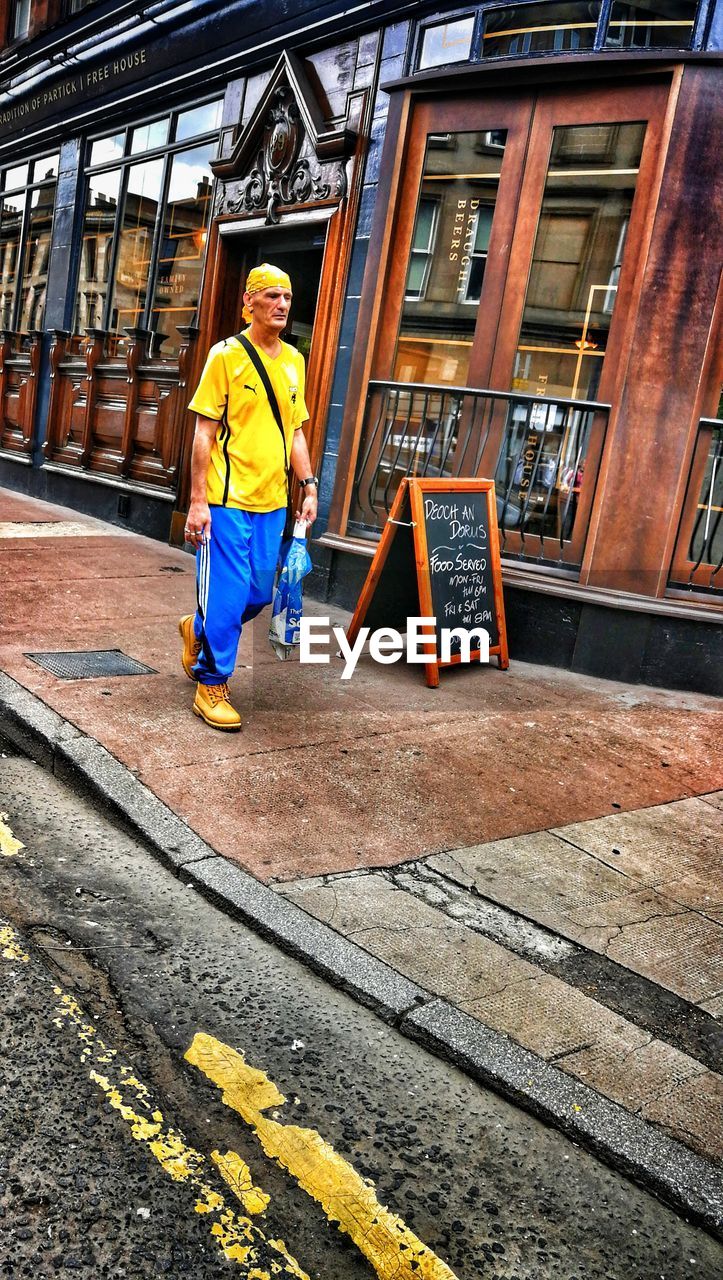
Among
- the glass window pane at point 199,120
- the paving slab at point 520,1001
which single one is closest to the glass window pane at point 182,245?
the glass window pane at point 199,120

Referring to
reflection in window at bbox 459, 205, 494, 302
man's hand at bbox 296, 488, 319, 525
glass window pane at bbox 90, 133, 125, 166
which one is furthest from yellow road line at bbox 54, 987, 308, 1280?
glass window pane at bbox 90, 133, 125, 166

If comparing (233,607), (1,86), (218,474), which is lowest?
(233,607)

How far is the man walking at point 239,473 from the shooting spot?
4770 mm

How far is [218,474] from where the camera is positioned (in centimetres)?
483

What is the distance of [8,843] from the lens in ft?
12.2

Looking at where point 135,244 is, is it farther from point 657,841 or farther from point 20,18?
point 657,841

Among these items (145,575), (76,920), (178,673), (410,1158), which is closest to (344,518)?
(145,575)

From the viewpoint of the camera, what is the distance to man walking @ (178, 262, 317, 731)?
477cm

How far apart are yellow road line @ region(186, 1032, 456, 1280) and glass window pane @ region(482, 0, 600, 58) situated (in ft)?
21.4

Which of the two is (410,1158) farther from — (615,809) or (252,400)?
(252,400)

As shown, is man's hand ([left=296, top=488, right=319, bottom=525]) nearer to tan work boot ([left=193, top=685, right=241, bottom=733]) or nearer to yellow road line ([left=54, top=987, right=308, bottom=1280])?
tan work boot ([left=193, top=685, right=241, bottom=733])

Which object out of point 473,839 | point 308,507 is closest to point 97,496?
point 308,507

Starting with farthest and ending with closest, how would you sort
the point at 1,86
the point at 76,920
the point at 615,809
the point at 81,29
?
the point at 1,86 < the point at 81,29 < the point at 615,809 < the point at 76,920

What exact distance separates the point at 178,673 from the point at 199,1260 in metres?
3.93
